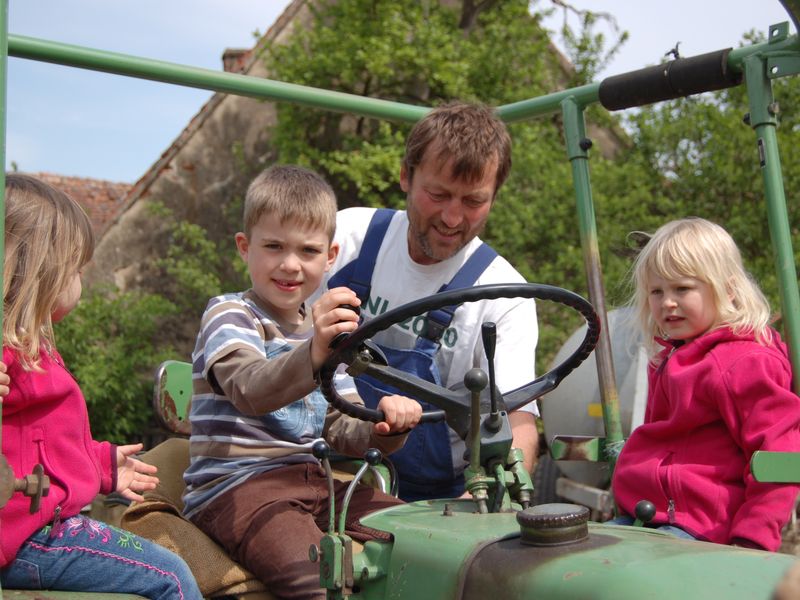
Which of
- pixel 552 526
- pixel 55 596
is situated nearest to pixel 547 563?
pixel 552 526

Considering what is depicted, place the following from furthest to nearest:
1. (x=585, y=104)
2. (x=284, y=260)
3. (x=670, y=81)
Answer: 1. (x=585, y=104)
2. (x=670, y=81)
3. (x=284, y=260)

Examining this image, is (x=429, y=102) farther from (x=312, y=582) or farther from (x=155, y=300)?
(x=312, y=582)

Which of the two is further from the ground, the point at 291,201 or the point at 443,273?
the point at 291,201

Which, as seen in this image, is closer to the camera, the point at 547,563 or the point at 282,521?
the point at 547,563

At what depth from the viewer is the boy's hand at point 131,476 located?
7.29 feet

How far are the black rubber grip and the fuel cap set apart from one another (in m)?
1.44

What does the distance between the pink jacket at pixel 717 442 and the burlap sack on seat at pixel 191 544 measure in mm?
913

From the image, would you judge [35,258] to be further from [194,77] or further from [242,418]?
[194,77]

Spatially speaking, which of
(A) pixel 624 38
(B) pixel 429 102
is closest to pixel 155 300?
(B) pixel 429 102

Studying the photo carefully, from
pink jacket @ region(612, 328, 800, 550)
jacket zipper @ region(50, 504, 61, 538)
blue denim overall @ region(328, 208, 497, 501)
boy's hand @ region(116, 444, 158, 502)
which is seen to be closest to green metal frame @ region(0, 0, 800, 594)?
pink jacket @ region(612, 328, 800, 550)

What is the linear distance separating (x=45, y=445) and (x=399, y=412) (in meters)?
0.69

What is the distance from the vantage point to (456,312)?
118 inches

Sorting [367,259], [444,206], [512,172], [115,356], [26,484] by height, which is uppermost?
[512,172]

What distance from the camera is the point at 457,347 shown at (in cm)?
296
